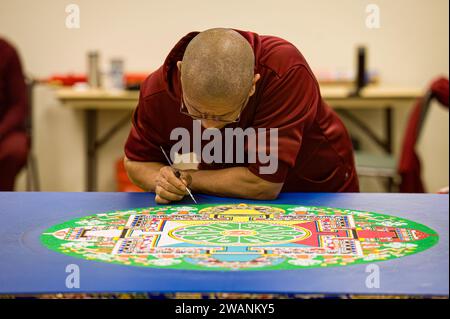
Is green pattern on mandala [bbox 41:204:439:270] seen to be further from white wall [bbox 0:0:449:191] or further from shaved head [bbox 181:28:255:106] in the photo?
white wall [bbox 0:0:449:191]

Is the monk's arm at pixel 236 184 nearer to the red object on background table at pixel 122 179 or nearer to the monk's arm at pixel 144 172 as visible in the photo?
the monk's arm at pixel 144 172

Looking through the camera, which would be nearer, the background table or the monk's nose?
the monk's nose

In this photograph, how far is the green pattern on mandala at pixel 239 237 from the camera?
153cm

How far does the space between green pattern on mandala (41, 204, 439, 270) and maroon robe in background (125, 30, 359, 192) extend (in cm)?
23

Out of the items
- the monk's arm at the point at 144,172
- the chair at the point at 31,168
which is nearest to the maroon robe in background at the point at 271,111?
the monk's arm at the point at 144,172

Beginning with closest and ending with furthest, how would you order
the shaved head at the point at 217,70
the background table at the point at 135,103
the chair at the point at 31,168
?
1. the shaved head at the point at 217,70
2. the background table at the point at 135,103
3. the chair at the point at 31,168

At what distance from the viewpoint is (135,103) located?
16.2 ft

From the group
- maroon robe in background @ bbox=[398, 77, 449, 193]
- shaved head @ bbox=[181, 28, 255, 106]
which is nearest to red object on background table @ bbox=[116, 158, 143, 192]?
maroon robe in background @ bbox=[398, 77, 449, 193]

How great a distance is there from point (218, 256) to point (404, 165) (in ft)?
6.64

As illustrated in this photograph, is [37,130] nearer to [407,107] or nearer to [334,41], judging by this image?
[334,41]

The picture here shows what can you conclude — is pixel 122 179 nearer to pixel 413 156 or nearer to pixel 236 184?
pixel 413 156

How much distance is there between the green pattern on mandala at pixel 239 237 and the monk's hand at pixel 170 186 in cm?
4

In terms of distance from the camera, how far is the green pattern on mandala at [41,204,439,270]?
1.53 m
